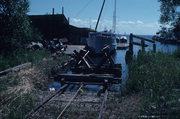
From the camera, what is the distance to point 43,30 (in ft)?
95.2

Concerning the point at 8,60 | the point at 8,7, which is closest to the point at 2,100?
the point at 8,60

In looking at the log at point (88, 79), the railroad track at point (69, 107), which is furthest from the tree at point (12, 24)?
the railroad track at point (69, 107)

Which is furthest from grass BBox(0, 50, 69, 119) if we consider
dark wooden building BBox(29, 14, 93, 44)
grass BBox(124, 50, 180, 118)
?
dark wooden building BBox(29, 14, 93, 44)

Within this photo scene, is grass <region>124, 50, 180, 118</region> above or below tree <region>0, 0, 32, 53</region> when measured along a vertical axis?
below

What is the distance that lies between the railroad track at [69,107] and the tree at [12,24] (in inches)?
301

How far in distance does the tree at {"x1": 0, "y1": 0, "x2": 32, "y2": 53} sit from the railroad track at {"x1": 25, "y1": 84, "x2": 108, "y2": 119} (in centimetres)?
766

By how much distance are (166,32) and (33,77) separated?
81.8 ft

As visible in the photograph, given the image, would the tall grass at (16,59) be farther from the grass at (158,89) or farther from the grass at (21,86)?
the grass at (158,89)

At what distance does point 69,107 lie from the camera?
693 cm

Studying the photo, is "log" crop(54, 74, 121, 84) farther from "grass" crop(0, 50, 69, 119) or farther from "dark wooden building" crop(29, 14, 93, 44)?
"dark wooden building" crop(29, 14, 93, 44)

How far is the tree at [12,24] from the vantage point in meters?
14.6

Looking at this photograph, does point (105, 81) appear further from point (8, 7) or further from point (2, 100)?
point (8, 7)

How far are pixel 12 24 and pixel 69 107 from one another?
31.9 ft

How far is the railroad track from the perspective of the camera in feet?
20.3
